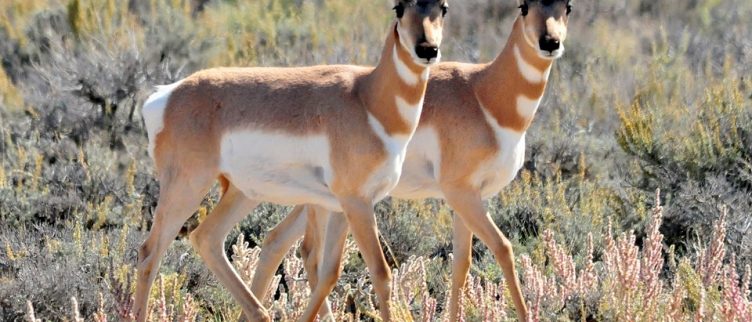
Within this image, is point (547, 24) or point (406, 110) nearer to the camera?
point (406, 110)

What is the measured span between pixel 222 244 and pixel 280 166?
25.1 inches

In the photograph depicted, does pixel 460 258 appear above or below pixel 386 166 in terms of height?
below

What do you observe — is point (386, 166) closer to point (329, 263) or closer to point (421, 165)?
point (329, 263)

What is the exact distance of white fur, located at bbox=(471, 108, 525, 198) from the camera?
23.3 feet

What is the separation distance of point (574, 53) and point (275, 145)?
9.83 metres

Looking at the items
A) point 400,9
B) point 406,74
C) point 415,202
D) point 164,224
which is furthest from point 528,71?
point 415,202

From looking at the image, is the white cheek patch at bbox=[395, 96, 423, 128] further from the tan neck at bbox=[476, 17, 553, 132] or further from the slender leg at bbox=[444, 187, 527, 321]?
the tan neck at bbox=[476, 17, 553, 132]

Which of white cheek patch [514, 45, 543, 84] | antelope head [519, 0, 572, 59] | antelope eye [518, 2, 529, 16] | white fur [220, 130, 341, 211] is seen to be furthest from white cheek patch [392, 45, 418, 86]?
white cheek patch [514, 45, 543, 84]

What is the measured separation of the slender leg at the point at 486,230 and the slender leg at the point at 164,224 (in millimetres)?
1300

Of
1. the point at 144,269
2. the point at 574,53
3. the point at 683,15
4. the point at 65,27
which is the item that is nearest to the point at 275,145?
the point at 144,269

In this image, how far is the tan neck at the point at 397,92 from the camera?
6.36m

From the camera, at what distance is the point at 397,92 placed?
639 cm

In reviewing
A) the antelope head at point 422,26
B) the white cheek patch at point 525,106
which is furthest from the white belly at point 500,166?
the antelope head at point 422,26

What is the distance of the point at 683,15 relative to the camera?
19.5m
